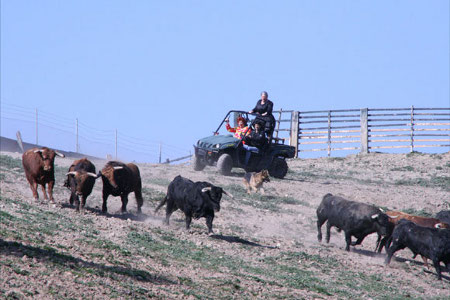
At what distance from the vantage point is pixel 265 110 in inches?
1016

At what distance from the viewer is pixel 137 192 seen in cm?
1922

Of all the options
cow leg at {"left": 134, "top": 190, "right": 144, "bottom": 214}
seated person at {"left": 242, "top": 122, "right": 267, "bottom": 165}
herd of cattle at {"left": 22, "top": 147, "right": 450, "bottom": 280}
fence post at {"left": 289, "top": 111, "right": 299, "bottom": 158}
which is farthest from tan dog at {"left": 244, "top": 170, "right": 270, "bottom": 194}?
fence post at {"left": 289, "top": 111, "right": 299, "bottom": 158}

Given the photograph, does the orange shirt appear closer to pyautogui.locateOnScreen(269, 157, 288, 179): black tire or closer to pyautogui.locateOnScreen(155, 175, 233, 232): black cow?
pyautogui.locateOnScreen(269, 157, 288, 179): black tire

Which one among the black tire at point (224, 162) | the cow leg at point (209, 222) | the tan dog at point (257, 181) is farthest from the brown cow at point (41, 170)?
the black tire at point (224, 162)

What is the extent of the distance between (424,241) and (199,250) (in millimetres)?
5247

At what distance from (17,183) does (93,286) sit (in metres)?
11.5

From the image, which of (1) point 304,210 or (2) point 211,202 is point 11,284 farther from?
(1) point 304,210

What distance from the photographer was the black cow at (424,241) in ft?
54.6

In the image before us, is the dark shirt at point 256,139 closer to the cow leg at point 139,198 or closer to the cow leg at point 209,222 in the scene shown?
the cow leg at point 139,198

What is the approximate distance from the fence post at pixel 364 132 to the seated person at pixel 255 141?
12.7 m

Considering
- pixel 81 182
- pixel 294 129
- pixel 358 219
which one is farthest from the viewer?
pixel 294 129

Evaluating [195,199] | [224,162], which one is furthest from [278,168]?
[195,199]

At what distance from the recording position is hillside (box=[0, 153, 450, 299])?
10.7 metres

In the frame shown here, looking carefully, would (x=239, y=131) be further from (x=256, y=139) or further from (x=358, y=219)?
(x=358, y=219)
